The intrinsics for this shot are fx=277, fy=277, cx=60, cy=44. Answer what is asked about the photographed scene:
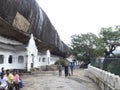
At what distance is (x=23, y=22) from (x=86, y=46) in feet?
98.7

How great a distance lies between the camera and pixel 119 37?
2344 inches

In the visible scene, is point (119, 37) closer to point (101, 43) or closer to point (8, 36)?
point (101, 43)

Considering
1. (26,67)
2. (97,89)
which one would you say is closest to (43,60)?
(26,67)

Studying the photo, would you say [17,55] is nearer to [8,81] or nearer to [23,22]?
[23,22]

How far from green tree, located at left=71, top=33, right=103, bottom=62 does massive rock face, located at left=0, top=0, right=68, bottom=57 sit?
47.6ft

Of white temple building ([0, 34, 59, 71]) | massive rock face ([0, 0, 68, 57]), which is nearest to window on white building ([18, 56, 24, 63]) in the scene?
white temple building ([0, 34, 59, 71])

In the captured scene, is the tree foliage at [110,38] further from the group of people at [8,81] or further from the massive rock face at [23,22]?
the group of people at [8,81]

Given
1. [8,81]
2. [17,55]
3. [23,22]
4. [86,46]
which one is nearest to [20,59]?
[17,55]

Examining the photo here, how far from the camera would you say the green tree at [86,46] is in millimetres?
60031

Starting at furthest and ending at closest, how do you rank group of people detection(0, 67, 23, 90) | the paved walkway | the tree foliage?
the tree foliage → the paved walkway → group of people detection(0, 67, 23, 90)

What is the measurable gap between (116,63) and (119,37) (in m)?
44.7

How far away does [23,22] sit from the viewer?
1300 inches

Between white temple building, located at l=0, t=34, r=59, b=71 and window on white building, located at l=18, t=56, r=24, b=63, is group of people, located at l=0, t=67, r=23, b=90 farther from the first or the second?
window on white building, located at l=18, t=56, r=24, b=63

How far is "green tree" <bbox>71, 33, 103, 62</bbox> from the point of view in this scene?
197 feet
